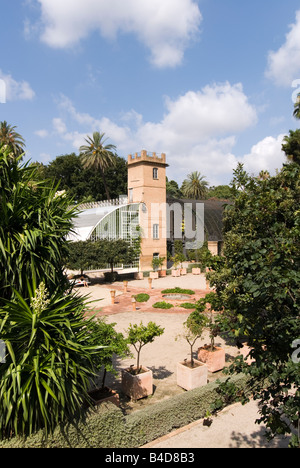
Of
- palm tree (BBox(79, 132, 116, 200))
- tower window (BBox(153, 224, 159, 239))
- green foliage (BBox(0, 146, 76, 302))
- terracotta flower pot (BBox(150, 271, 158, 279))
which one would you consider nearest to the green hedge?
green foliage (BBox(0, 146, 76, 302))

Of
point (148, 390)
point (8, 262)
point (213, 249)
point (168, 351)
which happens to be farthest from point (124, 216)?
point (8, 262)

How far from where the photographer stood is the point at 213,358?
11367mm

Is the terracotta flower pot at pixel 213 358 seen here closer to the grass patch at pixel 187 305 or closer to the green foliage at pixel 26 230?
the green foliage at pixel 26 230

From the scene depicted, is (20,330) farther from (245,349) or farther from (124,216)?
(124,216)

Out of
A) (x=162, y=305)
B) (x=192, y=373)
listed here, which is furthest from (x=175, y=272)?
(x=192, y=373)

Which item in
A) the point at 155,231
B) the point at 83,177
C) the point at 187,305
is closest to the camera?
the point at 187,305

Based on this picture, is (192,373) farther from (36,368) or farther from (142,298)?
(142,298)

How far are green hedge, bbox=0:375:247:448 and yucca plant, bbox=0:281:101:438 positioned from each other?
0.22 meters

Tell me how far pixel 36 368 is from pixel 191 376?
570cm

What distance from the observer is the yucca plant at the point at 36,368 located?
5469 mm

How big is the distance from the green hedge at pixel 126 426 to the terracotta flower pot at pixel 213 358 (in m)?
2.46

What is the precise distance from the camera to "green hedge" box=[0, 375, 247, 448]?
5.92 metres

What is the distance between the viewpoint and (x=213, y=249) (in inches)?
1548

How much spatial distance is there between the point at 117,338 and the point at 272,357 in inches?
200
